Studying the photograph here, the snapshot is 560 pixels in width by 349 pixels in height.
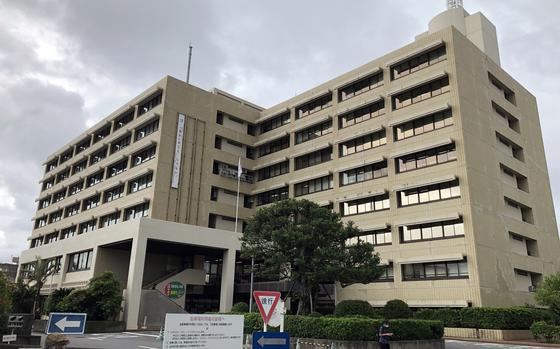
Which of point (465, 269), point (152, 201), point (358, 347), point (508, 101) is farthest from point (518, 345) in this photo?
point (152, 201)

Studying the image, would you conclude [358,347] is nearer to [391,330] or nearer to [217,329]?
[391,330]

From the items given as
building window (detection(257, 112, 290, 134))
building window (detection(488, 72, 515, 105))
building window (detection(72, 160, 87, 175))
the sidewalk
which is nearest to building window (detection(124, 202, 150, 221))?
building window (detection(257, 112, 290, 134))

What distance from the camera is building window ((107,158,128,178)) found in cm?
5355

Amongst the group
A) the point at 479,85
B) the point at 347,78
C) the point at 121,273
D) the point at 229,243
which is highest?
the point at 347,78

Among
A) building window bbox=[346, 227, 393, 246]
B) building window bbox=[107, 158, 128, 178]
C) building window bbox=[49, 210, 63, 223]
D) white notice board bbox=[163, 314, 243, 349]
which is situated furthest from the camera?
building window bbox=[49, 210, 63, 223]

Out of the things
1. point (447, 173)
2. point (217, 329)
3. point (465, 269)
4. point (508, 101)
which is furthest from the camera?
point (508, 101)

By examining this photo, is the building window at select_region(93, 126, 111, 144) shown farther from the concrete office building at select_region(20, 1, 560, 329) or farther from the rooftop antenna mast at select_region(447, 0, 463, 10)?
the rooftop antenna mast at select_region(447, 0, 463, 10)

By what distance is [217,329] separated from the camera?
8.43m

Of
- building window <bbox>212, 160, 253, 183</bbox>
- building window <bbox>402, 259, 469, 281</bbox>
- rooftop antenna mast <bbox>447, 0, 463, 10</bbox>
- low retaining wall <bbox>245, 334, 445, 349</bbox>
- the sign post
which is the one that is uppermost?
rooftop antenna mast <bbox>447, 0, 463, 10</bbox>

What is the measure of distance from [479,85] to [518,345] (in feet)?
76.9

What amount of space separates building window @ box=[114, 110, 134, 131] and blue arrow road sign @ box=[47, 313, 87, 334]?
48.0 metres

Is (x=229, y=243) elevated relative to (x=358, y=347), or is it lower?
elevated

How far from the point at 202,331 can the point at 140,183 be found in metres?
42.6

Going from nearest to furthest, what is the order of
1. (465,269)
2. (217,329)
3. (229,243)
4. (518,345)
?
1. (217,329)
2. (518,345)
3. (465,269)
4. (229,243)
